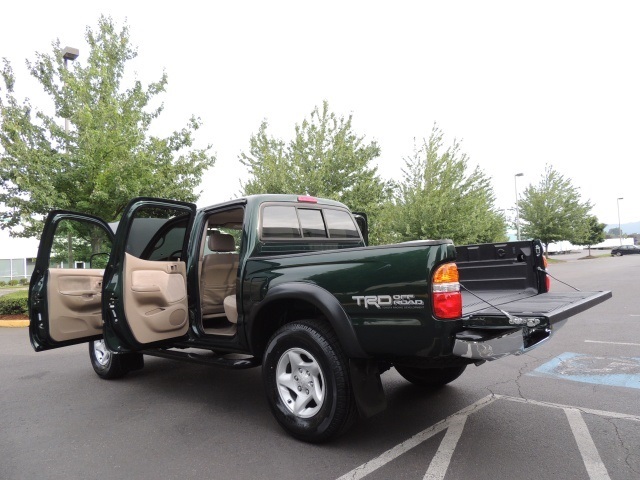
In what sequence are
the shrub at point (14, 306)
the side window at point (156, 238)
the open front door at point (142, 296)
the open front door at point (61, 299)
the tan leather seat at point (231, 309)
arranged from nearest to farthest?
the open front door at point (142, 296)
the tan leather seat at point (231, 309)
the open front door at point (61, 299)
the side window at point (156, 238)
the shrub at point (14, 306)

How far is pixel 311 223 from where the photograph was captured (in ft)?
15.5

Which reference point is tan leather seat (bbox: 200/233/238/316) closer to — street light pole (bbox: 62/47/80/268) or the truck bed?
the truck bed

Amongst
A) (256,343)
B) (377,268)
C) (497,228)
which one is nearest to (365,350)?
(377,268)

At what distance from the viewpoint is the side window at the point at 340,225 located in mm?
4941

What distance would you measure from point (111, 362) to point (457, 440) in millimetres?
4075

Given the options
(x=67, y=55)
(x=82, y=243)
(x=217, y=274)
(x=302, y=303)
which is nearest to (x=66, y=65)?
(x=67, y=55)

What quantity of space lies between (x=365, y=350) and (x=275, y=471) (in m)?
1.00

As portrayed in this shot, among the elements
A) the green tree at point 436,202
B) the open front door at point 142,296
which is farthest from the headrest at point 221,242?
the green tree at point 436,202

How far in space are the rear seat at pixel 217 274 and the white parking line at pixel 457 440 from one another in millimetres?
2437

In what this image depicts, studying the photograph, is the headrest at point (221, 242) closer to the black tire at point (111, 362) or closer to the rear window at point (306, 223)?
the rear window at point (306, 223)

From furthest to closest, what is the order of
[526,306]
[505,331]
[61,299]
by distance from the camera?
[61,299] → [526,306] → [505,331]

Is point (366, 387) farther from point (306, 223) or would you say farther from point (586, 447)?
point (306, 223)

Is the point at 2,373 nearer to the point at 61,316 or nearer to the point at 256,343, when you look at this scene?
the point at 61,316

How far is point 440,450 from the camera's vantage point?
125 inches
